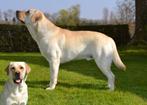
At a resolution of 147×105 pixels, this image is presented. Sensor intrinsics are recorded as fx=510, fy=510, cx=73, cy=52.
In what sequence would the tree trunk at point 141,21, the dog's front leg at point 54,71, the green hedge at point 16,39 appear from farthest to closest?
the green hedge at point 16,39 < the tree trunk at point 141,21 < the dog's front leg at point 54,71

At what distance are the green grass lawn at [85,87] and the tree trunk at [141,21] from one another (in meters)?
9.62

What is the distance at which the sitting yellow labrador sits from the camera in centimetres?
847

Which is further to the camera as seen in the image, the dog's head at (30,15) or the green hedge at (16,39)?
the green hedge at (16,39)

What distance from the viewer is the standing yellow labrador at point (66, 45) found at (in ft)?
39.9

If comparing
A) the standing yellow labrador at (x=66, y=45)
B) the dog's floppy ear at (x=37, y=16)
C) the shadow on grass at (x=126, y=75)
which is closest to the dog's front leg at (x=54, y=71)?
the standing yellow labrador at (x=66, y=45)

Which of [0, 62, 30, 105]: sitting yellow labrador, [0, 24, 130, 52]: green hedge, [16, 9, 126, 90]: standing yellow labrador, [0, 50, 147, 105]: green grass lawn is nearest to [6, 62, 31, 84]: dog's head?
[0, 62, 30, 105]: sitting yellow labrador

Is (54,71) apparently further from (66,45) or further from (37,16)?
(37,16)

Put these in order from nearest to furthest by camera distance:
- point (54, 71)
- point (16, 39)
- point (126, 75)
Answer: point (54, 71) → point (126, 75) → point (16, 39)

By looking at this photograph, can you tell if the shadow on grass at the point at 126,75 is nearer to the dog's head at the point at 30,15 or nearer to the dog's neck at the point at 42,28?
the dog's neck at the point at 42,28

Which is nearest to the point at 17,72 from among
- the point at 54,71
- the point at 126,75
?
the point at 54,71

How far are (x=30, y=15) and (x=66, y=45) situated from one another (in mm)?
1135

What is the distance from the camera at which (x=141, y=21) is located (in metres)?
28.3

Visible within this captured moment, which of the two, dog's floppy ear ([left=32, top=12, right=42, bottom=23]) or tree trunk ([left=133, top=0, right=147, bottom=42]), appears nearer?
dog's floppy ear ([left=32, top=12, right=42, bottom=23])

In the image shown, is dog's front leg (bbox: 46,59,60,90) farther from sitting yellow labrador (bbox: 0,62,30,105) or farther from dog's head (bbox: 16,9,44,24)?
sitting yellow labrador (bbox: 0,62,30,105)
